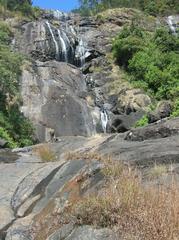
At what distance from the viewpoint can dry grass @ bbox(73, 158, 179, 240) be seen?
645 cm

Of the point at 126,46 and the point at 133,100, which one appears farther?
the point at 126,46

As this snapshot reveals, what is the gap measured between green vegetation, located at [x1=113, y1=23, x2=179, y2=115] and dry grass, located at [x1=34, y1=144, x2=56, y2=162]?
14.8 m

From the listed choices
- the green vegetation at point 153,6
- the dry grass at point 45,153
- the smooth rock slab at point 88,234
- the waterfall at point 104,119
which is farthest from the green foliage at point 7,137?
the green vegetation at point 153,6

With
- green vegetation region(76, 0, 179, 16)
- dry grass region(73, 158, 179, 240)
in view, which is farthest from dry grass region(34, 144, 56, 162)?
green vegetation region(76, 0, 179, 16)

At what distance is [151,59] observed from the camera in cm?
3778

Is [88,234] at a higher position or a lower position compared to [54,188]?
higher

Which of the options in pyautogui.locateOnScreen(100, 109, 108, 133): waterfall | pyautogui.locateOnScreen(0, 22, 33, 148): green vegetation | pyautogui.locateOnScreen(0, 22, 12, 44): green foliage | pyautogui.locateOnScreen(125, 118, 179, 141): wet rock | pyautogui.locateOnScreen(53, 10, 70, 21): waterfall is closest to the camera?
pyautogui.locateOnScreen(125, 118, 179, 141): wet rock

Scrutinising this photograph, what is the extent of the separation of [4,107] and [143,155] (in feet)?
62.8

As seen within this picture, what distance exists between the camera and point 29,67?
1394 inches

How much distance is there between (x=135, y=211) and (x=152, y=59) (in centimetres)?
3168

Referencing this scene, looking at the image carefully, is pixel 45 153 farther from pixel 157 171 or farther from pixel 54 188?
pixel 157 171

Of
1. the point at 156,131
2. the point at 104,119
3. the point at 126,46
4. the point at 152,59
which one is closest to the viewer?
the point at 156,131

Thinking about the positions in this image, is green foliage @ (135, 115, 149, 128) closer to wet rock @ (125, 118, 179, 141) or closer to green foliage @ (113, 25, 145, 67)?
wet rock @ (125, 118, 179, 141)

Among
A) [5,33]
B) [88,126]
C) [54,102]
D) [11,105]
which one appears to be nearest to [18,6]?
[5,33]
